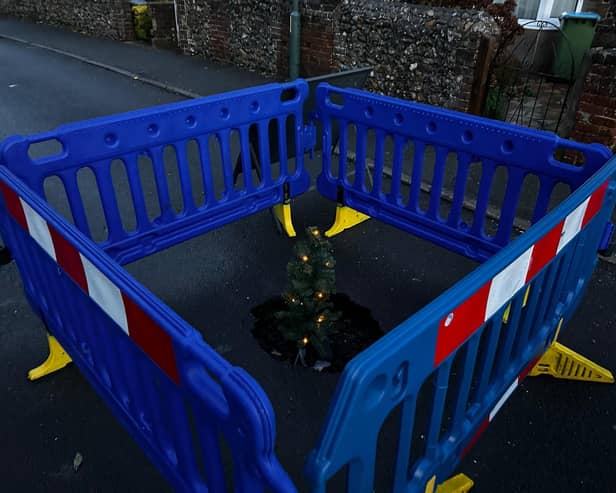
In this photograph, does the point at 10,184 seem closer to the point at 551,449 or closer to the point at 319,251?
the point at 319,251

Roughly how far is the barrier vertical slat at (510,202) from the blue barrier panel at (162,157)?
1.78 m

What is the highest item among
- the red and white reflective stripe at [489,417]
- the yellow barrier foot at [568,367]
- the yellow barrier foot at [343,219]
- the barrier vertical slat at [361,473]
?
the barrier vertical slat at [361,473]

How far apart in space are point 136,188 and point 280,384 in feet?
5.33

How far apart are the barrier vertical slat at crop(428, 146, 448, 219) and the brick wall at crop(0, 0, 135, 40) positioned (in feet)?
42.9

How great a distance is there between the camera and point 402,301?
3.86m

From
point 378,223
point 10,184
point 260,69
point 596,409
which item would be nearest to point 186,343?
point 10,184

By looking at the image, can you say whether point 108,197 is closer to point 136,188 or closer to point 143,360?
point 136,188

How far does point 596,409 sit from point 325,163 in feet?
8.91

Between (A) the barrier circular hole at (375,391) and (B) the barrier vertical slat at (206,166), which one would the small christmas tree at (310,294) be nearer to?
(B) the barrier vertical slat at (206,166)

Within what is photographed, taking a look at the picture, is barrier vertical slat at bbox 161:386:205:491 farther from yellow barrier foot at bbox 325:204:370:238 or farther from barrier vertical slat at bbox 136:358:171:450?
yellow barrier foot at bbox 325:204:370:238

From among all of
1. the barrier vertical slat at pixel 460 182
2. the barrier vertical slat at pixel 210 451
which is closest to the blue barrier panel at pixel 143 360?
the barrier vertical slat at pixel 210 451

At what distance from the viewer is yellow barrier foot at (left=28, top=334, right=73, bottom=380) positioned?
10.2ft

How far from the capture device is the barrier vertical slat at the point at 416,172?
3811mm

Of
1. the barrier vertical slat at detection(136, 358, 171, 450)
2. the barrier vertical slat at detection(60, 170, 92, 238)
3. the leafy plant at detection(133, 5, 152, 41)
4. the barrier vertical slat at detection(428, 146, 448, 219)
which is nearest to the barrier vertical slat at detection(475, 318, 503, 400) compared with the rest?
the barrier vertical slat at detection(136, 358, 171, 450)
